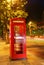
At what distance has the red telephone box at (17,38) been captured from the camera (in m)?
13.4

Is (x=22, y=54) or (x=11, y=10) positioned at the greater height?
(x=11, y=10)

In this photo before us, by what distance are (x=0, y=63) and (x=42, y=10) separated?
51.7 metres

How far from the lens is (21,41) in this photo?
13.6 metres

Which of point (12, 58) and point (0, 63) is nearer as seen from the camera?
point (0, 63)

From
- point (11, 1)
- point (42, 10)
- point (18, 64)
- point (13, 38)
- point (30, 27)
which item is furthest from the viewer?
point (42, 10)

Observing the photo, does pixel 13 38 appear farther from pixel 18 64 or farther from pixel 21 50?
pixel 18 64

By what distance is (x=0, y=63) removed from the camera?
1246 cm

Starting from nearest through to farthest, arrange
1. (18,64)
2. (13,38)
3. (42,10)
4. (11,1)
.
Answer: (18,64) < (13,38) < (11,1) < (42,10)

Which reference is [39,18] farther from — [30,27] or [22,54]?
[22,54]

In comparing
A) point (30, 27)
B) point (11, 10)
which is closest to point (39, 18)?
point (30, 27)

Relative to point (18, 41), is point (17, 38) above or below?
above

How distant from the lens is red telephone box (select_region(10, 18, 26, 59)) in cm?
1338

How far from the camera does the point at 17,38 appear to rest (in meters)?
13.4

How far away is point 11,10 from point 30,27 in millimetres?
28566
